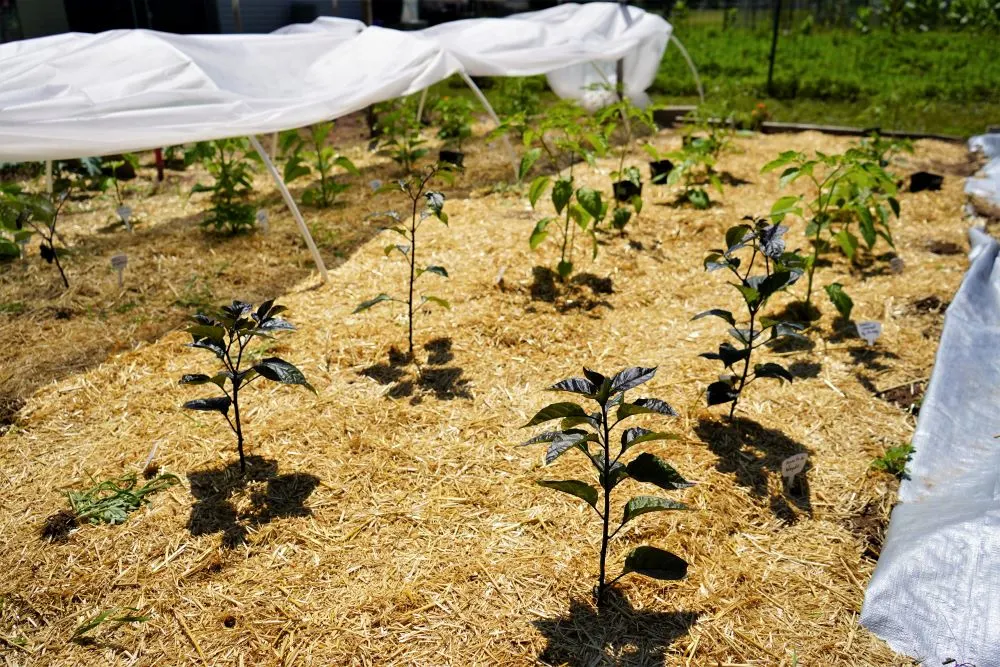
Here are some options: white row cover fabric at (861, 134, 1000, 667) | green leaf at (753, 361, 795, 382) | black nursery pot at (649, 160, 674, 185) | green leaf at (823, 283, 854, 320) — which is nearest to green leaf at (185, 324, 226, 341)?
green leaf at (753, 361, 795, 382)

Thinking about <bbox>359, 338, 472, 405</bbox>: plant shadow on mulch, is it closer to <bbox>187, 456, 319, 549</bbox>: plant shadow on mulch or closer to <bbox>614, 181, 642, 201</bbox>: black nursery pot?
<bbox>187, 456, 319, 549</bbox>: plant shadow on mulch

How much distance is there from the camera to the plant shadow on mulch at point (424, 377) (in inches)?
→ 105

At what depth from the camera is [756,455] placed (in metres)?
2.35

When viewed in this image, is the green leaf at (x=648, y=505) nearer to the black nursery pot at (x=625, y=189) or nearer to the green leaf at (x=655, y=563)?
the green leaf at (x=655, y=563)

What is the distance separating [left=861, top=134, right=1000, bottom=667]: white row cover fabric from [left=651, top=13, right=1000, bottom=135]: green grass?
13.7ft

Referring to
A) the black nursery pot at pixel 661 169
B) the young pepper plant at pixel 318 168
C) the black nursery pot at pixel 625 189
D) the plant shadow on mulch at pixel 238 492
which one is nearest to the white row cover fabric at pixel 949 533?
the plant shadow on mulch at pixel 238 492

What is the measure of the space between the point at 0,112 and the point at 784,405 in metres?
2.92

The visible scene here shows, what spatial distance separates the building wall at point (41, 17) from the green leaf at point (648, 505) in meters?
7.91

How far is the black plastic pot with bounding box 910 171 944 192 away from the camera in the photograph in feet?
15.6

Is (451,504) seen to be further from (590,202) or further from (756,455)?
(590,202)

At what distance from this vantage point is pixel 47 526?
6.66 ft

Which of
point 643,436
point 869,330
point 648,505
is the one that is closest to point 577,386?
point 643,436

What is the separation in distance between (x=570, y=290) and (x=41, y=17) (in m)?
6.79

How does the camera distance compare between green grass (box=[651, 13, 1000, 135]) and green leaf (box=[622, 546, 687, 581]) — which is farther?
green grass (box=[651, 13, 1000, 135])
